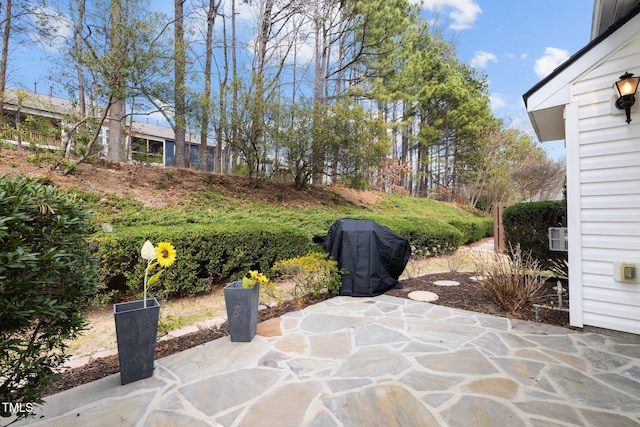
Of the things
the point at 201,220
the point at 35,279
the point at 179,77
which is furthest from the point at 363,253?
the point at 179,77

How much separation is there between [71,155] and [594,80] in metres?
9.71


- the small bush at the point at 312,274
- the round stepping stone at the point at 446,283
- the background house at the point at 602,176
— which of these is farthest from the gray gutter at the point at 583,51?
the small bush at the point at 312,274

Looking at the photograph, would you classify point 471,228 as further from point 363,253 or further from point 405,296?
point 363,253

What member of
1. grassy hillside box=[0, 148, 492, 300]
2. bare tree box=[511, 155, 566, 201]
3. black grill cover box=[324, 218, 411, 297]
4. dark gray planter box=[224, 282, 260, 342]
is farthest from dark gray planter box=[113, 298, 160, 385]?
bare tree box=[511, 155, 566, 201]

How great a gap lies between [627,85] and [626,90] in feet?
0.14

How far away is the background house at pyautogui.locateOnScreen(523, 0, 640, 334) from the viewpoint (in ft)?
8.72

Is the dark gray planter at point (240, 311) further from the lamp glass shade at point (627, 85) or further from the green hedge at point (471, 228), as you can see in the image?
the green hedge at point (471, 228)

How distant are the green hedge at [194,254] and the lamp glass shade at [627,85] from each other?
13.6ft

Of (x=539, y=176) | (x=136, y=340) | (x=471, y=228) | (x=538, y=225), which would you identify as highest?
(x=539, y=176)

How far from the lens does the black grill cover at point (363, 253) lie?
404cm

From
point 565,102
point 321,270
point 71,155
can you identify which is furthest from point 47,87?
point 565,102

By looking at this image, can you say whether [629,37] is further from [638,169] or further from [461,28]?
[461,28]

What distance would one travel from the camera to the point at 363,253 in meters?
4.04

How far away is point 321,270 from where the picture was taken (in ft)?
12.5
